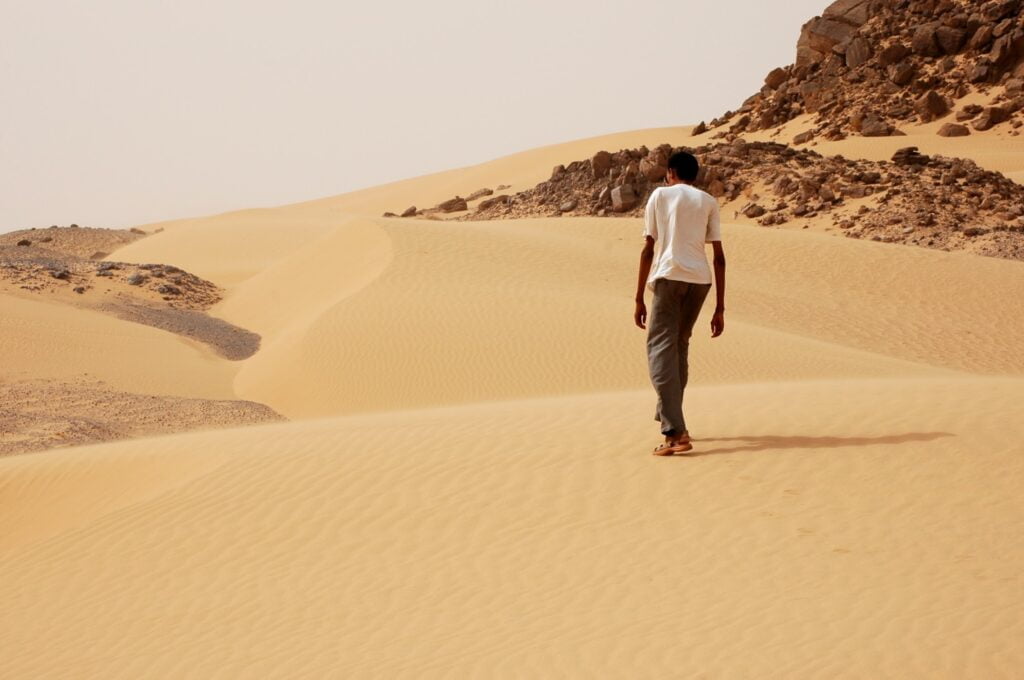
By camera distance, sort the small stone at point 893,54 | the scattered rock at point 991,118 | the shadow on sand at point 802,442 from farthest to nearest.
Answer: the small stone at point 893,54
the scattered rock at point 991,118
the shadow on sand at point 802,442

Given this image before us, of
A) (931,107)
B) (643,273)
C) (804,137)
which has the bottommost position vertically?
(643,273)

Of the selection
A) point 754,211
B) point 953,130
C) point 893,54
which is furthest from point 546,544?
point 893,54

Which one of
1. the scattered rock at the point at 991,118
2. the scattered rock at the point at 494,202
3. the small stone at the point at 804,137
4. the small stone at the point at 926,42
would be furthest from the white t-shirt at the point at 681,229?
the small stone at the point at 926,42

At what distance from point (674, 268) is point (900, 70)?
169 feet

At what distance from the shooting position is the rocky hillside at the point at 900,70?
170ft

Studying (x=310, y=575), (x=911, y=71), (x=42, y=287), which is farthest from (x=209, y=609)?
(x=911, y=71)

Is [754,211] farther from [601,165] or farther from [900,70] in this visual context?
[900,70]

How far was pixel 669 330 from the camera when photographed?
726 centimetres

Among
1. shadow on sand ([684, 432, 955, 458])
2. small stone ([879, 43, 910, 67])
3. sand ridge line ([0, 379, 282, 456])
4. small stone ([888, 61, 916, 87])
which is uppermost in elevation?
small stone ([879, 43, 910, 67])

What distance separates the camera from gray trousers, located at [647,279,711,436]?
7234 mm

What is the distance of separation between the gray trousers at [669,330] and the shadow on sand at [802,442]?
1.79 feet

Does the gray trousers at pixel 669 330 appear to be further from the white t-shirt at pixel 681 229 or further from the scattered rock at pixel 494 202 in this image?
the scattered rock at pixel 494 202

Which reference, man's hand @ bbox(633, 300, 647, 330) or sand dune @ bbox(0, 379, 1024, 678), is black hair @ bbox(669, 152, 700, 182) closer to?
man's hand @ bbox(633, 300, 647, 330)

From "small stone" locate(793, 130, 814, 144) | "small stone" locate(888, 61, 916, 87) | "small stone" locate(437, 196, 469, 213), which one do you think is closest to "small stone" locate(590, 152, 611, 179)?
"small stone" locate(437, 196, 469, 213)
